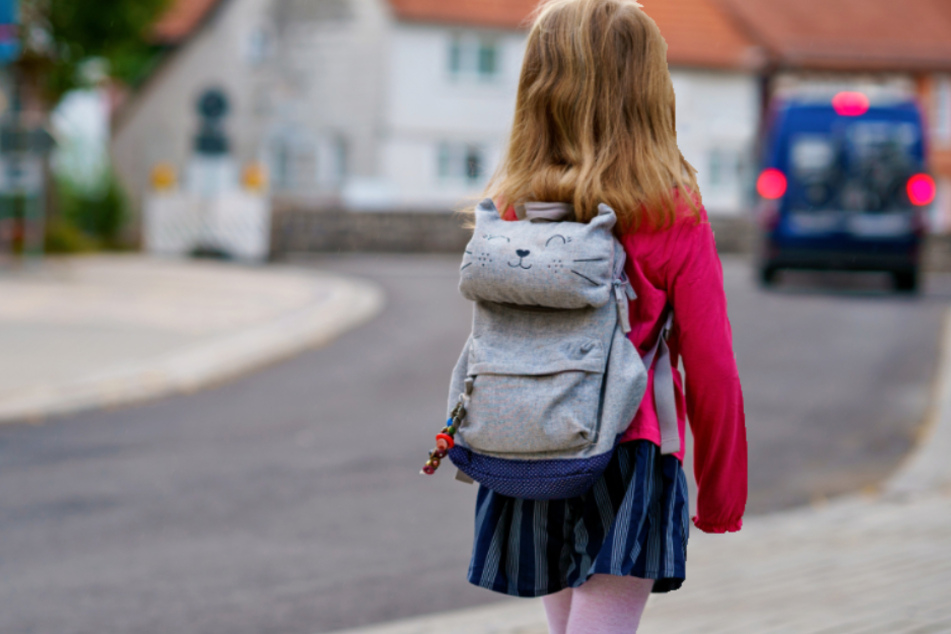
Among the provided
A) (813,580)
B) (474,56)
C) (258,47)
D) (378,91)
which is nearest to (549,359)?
(813,580)

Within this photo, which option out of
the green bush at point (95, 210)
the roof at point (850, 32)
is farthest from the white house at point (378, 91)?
the green bush at point (95, 210)

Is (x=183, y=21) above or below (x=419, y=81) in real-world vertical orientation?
above

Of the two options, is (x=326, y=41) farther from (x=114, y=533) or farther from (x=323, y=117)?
(x=114, y=533)

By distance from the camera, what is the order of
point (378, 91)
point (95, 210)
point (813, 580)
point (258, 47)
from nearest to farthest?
point (813, 580), point (95, 210), point (378, 91), point (258, 47)

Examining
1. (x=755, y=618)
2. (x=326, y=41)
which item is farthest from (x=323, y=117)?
(x=755, y=618)

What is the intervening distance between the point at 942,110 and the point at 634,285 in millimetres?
40690

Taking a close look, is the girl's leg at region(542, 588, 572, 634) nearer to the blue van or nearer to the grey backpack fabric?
the grey backpack fabric

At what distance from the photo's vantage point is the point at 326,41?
110ft

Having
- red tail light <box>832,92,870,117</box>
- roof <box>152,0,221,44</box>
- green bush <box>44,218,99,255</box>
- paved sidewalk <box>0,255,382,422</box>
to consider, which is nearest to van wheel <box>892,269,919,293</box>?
red tail light <box>832,92,870,117</box>

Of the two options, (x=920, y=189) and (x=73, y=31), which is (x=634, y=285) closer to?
(x=920, y=189)

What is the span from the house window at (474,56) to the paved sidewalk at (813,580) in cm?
2786

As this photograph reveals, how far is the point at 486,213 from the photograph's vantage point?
2277 mm

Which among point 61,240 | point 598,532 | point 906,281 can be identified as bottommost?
point 61,240

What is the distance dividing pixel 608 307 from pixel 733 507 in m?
0.45
